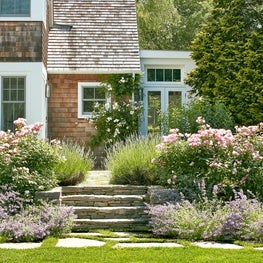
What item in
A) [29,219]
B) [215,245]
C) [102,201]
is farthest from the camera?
[102,201]

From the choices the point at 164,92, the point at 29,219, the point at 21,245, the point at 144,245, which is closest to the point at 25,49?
the point at 164,92

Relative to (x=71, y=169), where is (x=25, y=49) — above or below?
above

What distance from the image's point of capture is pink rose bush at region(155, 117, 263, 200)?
33.0 feet

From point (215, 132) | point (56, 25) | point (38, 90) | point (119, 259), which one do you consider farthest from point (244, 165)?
point (56, 25)

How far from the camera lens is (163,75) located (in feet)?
64.4

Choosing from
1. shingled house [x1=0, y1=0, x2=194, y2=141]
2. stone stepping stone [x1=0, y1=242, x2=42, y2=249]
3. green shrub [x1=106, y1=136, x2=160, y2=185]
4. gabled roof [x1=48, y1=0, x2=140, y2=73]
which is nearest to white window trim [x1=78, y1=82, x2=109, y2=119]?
shingled house [x1=0, y1=0, x2=194, y2=141]

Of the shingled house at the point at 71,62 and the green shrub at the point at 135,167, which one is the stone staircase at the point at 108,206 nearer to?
the green shrub at the point at 135,167

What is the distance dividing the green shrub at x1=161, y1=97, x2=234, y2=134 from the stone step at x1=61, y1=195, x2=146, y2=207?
352 centimetres

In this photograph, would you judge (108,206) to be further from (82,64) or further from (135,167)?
(82,64)

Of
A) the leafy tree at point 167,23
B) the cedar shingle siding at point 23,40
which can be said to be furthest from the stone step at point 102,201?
the leafy tree at point 167,23

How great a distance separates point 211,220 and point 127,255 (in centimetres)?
188

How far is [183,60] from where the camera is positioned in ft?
64.4

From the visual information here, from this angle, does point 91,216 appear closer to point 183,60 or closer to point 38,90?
point 38,90

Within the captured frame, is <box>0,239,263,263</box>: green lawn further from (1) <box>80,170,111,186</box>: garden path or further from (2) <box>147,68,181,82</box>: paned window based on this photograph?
(2) <box>147,68,181,82</box>: paned window
